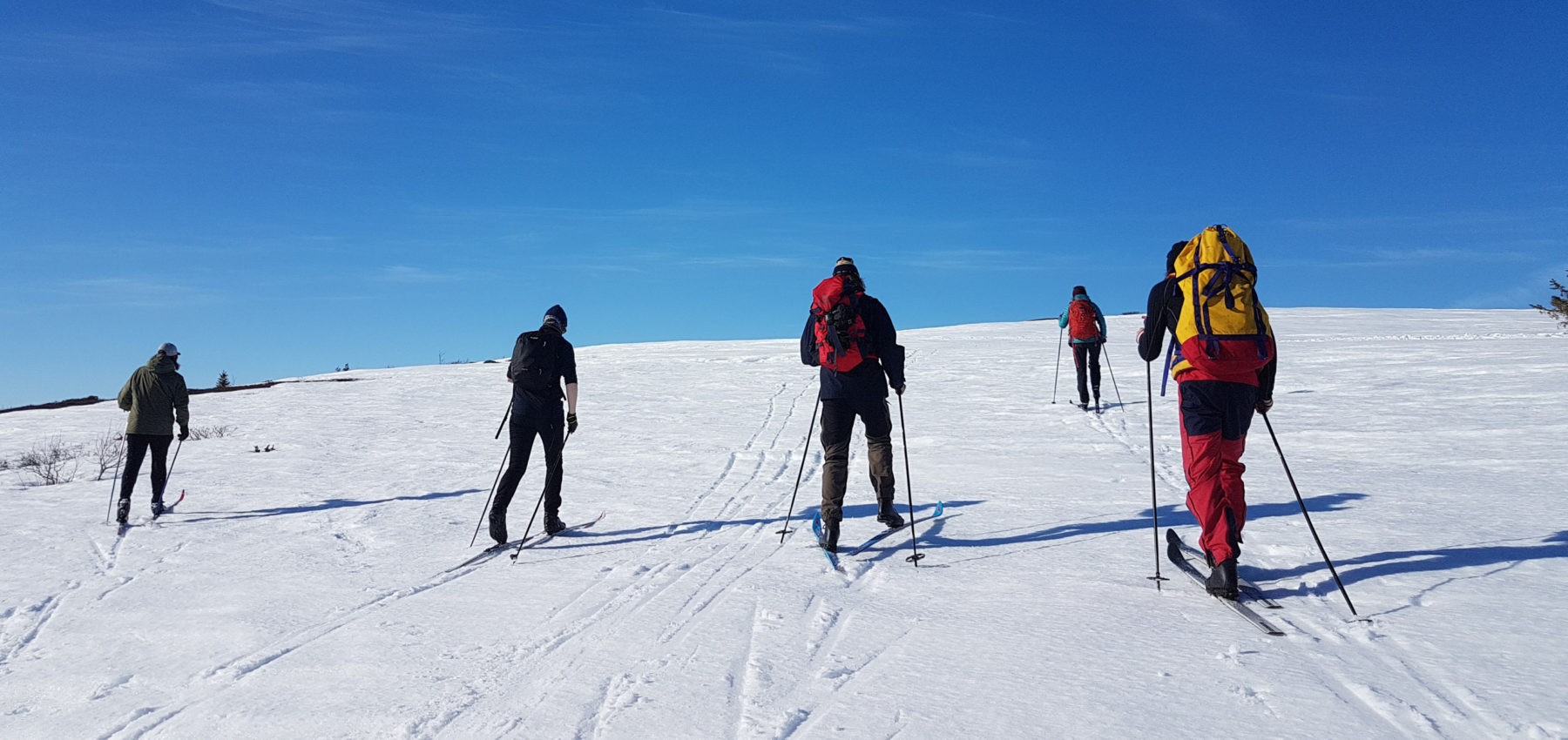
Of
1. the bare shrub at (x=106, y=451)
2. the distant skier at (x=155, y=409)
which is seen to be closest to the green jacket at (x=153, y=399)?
the distant skier at (x=155, y=409)

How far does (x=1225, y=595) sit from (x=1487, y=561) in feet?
6.06

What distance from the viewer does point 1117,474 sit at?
904 centimetres

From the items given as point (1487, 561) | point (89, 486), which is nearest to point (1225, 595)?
point (1487, 561)

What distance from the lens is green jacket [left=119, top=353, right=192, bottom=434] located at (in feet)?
29.0

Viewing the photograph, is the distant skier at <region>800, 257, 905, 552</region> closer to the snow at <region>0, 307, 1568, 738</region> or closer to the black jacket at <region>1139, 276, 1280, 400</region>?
the snow at <region>0, 307, 1568, 738</region>

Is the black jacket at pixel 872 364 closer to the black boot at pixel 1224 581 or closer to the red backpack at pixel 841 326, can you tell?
the red backpack at pixel 841 326

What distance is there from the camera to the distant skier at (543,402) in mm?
7012

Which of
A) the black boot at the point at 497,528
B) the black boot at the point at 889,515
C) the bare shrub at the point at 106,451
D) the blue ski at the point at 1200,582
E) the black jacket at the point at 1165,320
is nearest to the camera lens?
the blue ski at the point at 1200,582

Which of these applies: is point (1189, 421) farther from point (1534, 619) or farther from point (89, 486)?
point (89, 486)

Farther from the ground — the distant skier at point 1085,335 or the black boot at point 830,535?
the distant skier at point 1085,335

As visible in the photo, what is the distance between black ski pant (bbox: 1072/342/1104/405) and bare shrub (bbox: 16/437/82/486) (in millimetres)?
14512

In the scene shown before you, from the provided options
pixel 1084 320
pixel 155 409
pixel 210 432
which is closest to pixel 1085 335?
pixel 1084 320

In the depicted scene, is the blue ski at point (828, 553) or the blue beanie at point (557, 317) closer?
the blue ski at point (828, 553)

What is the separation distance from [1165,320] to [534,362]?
4708mm
